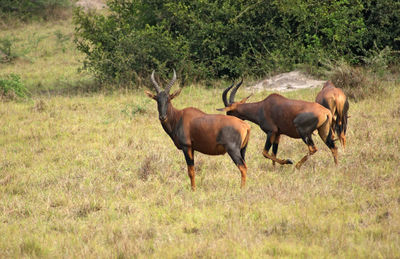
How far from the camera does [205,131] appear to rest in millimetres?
8164

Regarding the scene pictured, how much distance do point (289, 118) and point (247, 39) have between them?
10.2 metres

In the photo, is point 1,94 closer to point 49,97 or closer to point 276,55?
point 49,97

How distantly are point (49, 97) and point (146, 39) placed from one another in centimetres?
391

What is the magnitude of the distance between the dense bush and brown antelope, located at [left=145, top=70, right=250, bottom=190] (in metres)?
9.78

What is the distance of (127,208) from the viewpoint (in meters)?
7.64

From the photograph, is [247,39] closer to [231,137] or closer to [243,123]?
[243,123]

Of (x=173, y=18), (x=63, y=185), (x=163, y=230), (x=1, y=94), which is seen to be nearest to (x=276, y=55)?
(x=173, y=18)

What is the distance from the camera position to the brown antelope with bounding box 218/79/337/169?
9.00 meters

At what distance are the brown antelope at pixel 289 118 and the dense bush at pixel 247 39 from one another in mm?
8655

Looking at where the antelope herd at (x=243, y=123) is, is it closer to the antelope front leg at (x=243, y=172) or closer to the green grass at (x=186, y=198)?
the antelope front leg at (x=243, y=172)

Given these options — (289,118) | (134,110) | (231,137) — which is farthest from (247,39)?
(231,137)

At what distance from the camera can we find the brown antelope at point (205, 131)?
807cm

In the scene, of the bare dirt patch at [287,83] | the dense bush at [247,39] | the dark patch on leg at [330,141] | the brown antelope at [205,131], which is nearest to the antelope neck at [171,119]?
the brown antelope at [205,131]

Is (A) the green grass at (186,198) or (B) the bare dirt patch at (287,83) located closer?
(A) the green grass at (186,198)
